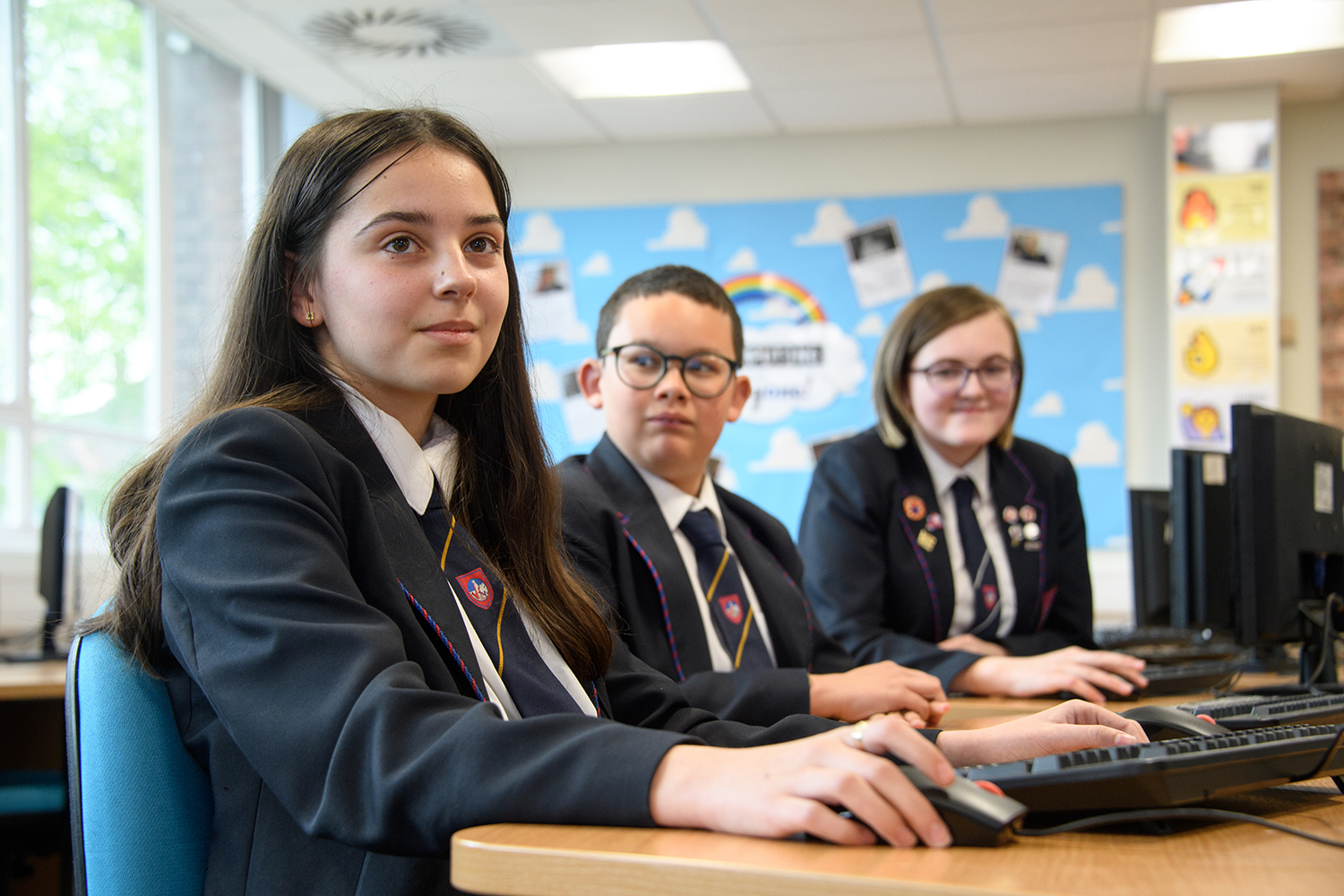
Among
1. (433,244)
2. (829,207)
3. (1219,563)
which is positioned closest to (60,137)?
(829,207)

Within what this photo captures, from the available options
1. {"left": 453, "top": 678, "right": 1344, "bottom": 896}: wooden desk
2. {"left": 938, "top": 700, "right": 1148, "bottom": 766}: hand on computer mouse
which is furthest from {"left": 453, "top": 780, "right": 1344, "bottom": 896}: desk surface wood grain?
{"left": 938, "top": 700, "right": 1148, "bottom": 766}: hand on computer mouse

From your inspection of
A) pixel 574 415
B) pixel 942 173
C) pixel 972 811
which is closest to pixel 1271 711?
pixel 972 811

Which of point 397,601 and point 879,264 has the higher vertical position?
point 879,264

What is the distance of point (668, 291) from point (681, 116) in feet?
12.0

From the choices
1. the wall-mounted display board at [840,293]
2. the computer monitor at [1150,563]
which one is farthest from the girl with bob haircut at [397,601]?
the wall-mounted display board at [840,293]

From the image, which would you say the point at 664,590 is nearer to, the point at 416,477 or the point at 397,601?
the point at 416,477

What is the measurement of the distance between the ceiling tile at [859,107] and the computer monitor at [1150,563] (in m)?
2.53

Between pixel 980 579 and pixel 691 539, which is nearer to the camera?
pixel 691 539

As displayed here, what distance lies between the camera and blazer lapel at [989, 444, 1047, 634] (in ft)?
7.30

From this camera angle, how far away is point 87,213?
167 inches

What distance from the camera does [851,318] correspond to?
5367 millimetres

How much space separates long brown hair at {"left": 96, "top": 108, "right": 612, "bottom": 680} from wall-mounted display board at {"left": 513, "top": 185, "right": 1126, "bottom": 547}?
3.66 metres

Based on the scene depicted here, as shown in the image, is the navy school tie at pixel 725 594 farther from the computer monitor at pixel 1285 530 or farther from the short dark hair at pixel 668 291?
the computer monitor at pixel 1285 530

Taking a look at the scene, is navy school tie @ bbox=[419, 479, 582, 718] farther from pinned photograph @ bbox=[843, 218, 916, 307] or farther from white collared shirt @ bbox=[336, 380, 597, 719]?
pinned photograph @ bbox=[843, 218, 916, 307]
